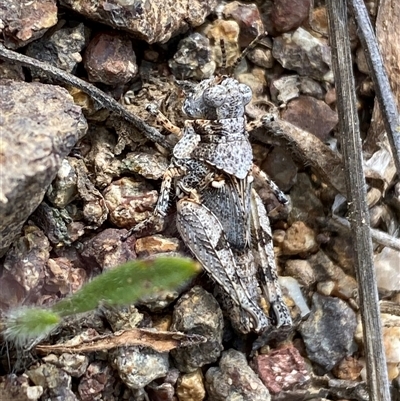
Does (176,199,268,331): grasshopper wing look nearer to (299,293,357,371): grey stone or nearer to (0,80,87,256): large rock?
(299,293,357,371): grey stone

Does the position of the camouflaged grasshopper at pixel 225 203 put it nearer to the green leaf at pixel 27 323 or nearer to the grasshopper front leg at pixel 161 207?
the grasshopper front leg at pixel 161 207

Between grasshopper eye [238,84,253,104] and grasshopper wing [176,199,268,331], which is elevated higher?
grasshopper eye [238,84,253,104]

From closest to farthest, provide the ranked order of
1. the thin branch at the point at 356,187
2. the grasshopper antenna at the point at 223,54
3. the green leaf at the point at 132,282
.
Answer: the green leaf at the point at 132,282, the thin branch at the point at 356,187, the grasshopper antenna at the point at 223,54

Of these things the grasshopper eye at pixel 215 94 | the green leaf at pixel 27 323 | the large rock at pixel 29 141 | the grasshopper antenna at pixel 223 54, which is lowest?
the green leaf at pixel 27 323

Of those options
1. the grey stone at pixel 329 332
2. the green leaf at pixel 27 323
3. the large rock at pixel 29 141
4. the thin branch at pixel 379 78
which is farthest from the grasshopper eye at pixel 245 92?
the green leaf at pixel 27 323

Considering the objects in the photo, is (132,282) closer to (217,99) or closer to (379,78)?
(217,99)

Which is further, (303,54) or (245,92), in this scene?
(303,54)

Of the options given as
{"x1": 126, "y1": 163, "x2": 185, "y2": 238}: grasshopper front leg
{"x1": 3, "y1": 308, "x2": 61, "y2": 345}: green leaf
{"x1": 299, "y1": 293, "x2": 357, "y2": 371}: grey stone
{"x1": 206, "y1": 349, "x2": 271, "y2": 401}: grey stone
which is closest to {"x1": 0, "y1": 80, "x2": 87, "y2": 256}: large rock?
{"x1": 3, "y1": 308, "x2": 61, "y2": 345}: green leaf

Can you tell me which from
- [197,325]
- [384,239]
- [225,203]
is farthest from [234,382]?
[384,239]
